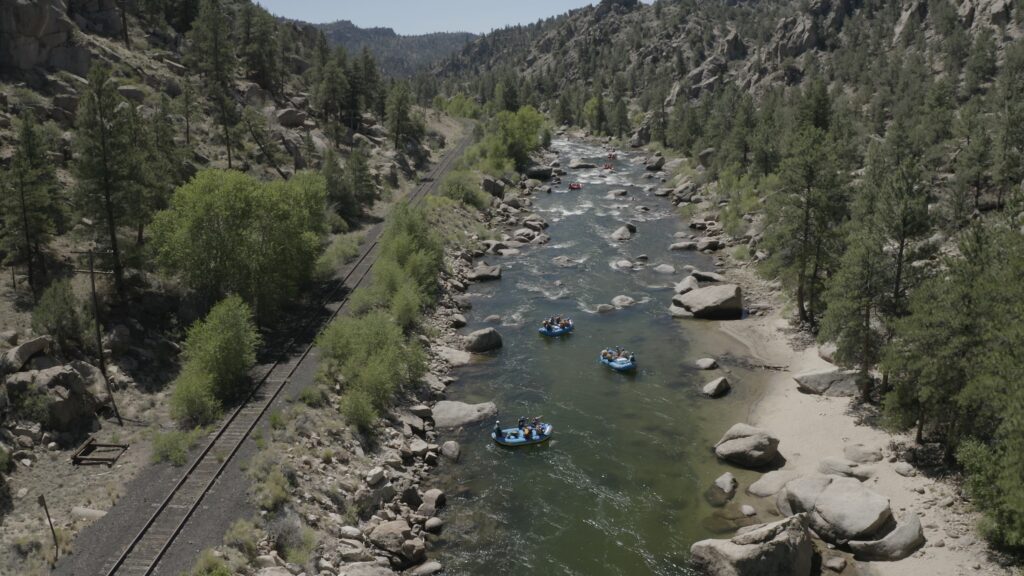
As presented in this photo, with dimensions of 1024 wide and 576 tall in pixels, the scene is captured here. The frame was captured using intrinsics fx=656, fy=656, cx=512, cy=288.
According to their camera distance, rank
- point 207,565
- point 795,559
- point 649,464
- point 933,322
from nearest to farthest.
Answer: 1. point 207,565
2. point 795,559
3. point 933,322
4. point 649,464

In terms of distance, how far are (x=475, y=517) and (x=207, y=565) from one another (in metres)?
11.4

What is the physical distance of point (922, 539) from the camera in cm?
2517

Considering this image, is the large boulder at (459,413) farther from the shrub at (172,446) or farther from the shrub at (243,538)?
the shrub at (243,538)

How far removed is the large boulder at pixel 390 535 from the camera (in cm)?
2675

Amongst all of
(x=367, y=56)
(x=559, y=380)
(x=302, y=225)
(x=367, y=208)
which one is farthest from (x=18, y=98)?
(x=367, y=56)

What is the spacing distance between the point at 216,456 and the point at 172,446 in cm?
206

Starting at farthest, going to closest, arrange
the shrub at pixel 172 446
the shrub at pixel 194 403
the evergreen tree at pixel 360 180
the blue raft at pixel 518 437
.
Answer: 1. the evergreen tree at pixel 360 180
2. the blue raft at pixel 518 437
3. the shrub at pixel 194 403
4. the shrub at pixel 172 446

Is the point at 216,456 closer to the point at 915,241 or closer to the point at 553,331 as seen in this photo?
the point at 553,331

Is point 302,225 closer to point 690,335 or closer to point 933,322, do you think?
point 690,335

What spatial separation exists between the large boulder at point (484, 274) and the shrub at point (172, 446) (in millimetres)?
35456

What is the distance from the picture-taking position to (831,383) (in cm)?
3731

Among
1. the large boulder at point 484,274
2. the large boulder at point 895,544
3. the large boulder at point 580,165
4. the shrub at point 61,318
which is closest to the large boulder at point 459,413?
the shrub at point 61,318

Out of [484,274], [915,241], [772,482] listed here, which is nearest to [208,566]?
[772,482]

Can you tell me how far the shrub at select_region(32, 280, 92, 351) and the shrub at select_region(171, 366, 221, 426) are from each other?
662 centimetres
